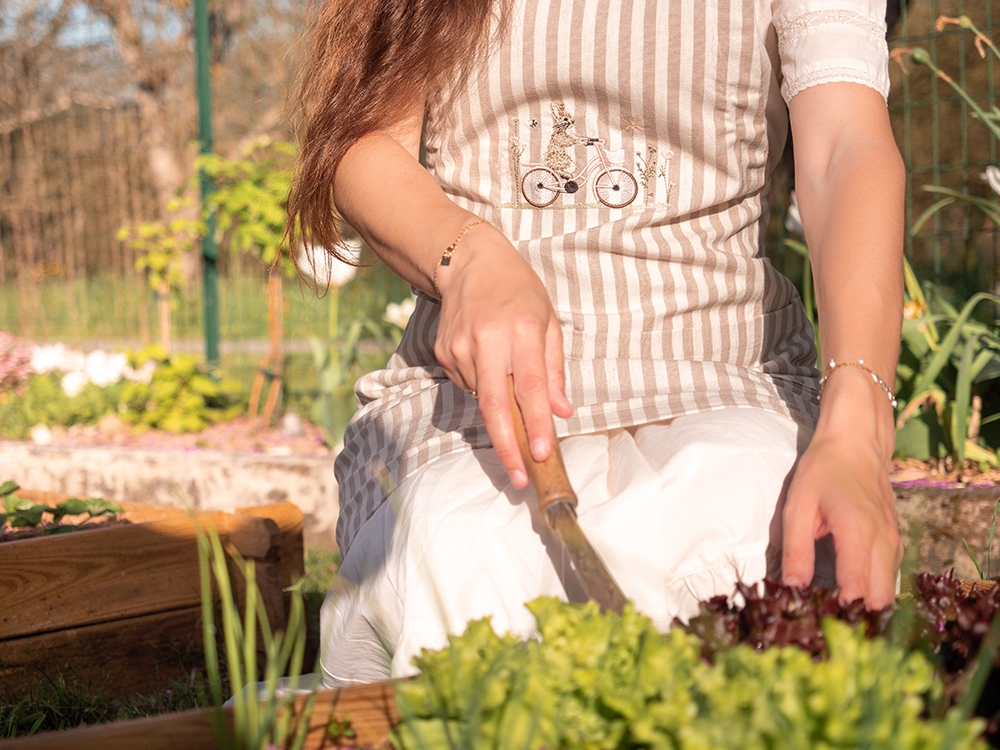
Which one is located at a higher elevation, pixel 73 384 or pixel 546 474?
pixel 546 474

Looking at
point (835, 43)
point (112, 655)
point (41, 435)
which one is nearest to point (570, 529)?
point (835, 43)

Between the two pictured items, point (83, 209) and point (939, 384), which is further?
point (83, 209)

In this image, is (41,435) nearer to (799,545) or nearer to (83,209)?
(83,209)

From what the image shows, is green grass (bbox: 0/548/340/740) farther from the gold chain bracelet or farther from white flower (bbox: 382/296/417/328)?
white flower (bbox: 382/296/417/328)

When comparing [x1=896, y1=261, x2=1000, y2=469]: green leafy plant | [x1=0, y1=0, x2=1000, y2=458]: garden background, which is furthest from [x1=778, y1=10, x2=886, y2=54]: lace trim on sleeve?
[x1=0, y1=0, x2=1000, y2=458]: garden background

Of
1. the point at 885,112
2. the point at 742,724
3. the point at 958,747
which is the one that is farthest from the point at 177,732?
the point at 885,112

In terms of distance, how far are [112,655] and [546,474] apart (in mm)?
1583

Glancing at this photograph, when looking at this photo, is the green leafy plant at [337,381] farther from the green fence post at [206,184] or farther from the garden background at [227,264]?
the green fence post at [206,184]

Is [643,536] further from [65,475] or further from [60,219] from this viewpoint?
[60,219]

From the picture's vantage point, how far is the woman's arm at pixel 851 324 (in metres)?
0.83

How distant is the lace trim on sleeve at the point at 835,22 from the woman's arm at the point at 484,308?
1.66 feet

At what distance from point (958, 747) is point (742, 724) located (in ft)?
0.39

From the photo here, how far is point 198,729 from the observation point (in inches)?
28.9

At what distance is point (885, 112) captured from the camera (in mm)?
1182
